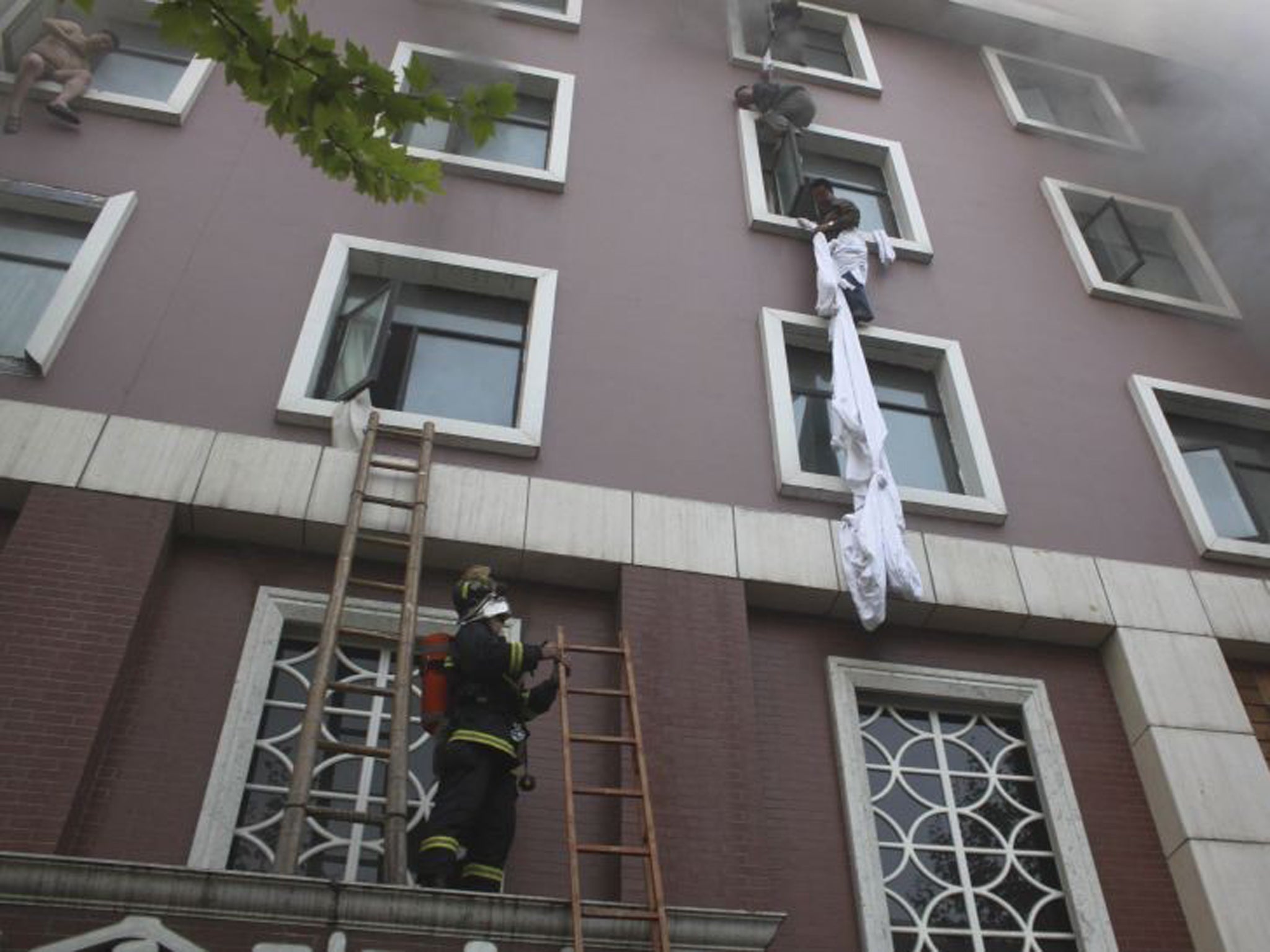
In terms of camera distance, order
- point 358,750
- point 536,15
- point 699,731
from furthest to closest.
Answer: point 536,15 → point 699,731 → point 358,750

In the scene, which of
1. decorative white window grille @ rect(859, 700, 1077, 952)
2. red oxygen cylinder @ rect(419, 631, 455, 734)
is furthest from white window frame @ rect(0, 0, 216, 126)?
decorative white window grille @ rect(859, 700, 1077, 952)

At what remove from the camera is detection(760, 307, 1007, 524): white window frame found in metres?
8.39

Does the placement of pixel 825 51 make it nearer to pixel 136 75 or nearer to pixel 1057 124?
pixel 1057 124

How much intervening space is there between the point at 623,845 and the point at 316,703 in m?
1.90

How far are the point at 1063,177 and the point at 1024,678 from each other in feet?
22.2

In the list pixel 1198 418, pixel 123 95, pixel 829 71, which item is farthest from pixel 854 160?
pixel 123 95

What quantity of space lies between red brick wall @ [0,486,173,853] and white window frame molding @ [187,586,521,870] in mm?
642

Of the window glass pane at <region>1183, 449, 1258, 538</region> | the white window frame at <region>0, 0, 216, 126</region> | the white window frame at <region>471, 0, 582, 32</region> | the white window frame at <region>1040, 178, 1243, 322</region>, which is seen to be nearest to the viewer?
the white window frame at <region>0, 0, 216, 126</region>

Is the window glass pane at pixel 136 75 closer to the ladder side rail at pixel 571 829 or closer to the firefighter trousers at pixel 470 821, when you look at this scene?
the ladder side rail at pixel 571 829

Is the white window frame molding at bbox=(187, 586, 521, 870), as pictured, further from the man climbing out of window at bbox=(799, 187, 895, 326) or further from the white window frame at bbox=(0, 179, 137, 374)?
the man climbing out of window at bbox=(799, 187, 895, 326)

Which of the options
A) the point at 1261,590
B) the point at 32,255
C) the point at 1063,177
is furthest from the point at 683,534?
the point at 1063,177

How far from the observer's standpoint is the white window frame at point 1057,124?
1280cm

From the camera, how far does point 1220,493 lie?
32.8 feet

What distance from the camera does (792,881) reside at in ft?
21.7
